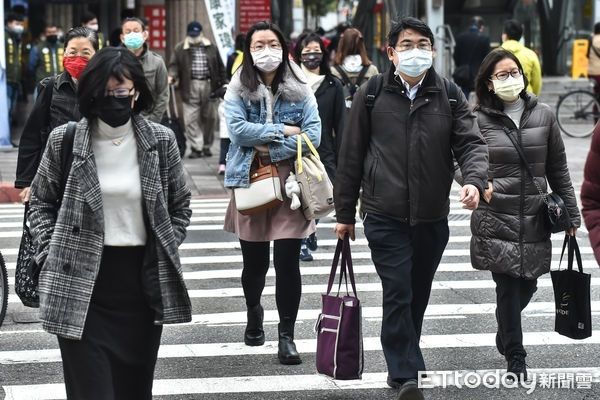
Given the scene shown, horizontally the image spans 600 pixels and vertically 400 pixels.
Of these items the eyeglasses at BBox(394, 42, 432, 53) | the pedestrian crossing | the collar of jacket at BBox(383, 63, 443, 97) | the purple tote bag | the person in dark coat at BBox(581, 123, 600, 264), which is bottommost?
the pedestrian crossing

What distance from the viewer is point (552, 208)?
673 centimetres

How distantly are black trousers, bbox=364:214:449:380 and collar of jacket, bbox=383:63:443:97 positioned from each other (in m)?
Result: 0.64

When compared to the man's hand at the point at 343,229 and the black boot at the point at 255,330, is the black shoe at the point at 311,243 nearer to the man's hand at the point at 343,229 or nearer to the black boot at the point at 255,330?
the black boot at the point at 255,330

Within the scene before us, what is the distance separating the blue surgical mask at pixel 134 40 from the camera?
11.2 meters

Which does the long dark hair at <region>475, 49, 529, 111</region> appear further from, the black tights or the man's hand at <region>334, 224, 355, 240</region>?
the black tights

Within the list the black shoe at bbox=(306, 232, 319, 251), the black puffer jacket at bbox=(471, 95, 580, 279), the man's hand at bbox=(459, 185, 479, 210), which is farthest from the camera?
the black shoe at bbox=(306, 232, 319, 251)

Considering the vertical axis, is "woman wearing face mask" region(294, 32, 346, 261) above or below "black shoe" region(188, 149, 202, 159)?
above

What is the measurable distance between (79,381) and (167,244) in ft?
1.99

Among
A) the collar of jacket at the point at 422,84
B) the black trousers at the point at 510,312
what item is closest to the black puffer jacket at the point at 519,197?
the black trousers at the point at 510,312

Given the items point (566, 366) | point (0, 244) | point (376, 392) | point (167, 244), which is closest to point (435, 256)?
point (376, 392)

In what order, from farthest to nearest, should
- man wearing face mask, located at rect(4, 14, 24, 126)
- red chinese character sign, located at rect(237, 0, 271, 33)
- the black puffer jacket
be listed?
red chinese character sign, located at rect(237, 0, 271, 33) → man wearing face mask, located at rect(4, 14, 24, 126) → the black puffer jacket

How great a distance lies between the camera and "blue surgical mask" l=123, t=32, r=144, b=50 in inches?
442

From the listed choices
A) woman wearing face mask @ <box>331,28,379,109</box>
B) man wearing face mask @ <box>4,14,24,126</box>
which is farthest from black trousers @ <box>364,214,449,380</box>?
man wearing face mask @ <box>4,14,24,126</box>

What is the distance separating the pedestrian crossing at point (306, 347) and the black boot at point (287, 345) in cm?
6
